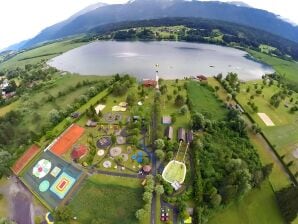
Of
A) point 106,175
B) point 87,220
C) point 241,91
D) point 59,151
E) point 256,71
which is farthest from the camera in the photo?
point 256,71

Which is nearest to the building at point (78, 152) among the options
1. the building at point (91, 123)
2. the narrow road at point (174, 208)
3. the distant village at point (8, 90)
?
the building at point (91, 123)

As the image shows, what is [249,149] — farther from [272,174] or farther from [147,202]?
[147,202]

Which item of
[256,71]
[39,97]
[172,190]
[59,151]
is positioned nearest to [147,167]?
[172,190]

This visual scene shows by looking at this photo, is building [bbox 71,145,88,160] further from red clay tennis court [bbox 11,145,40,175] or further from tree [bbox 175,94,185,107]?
tree [bbox 175,94,185,107]

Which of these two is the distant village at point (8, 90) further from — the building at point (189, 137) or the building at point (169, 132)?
the building at point (189, 137)

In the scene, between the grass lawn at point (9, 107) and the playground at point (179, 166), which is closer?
the playground at point (179, 166)

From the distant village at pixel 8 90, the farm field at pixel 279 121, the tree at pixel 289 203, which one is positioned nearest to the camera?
the tree at pixel 289 203

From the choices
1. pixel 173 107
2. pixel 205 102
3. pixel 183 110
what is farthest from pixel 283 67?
pixel 183 110
